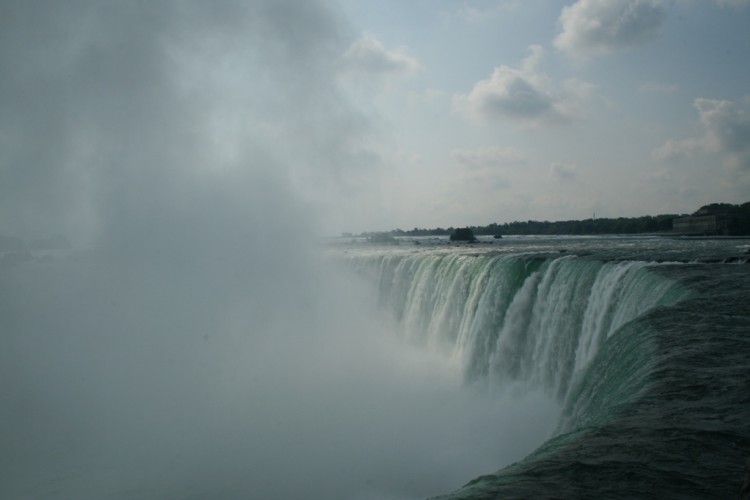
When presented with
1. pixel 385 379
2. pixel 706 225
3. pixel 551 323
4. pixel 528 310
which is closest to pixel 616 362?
pixel 551 323

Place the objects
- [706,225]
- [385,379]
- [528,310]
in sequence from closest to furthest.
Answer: [528,310] → [385,379] → [706,225]

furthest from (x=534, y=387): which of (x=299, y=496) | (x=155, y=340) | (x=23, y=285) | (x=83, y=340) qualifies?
(x=23, y=285)

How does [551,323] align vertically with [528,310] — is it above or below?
below

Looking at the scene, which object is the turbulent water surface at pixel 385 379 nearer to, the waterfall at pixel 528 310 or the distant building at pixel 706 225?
the waterfall at pixel 528 310

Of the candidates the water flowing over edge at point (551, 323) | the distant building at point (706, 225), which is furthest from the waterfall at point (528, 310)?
the distant building at point (706, 225)

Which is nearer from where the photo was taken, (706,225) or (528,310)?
(528,310)

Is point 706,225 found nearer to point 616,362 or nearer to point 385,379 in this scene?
point 385,379

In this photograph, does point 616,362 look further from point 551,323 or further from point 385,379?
point 385,379

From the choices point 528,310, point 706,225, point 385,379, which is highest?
point 706,225

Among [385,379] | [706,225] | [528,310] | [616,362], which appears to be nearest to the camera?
[616,362]

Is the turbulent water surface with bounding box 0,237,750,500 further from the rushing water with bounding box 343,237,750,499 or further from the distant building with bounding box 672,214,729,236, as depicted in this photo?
the distant building with bounding box 672,214,729,236
